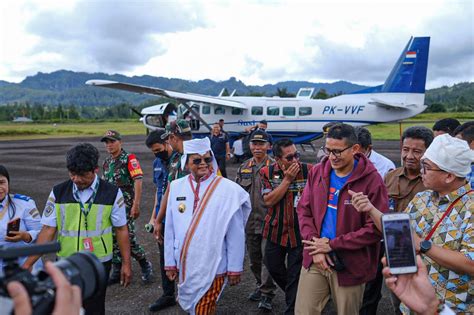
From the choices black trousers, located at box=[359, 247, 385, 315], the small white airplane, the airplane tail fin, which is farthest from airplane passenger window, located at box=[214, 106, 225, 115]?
black trousers, located at box=[359, 247, 385, 315]

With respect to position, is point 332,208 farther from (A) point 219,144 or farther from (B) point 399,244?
(A) point 219,144

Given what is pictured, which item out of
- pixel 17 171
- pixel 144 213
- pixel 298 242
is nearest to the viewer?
pixel 298 242

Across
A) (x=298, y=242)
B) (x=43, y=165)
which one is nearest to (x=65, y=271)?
(x=298, y=242)

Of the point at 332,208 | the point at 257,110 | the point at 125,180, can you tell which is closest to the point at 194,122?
the point at 257,110

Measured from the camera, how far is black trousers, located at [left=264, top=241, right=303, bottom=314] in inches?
148

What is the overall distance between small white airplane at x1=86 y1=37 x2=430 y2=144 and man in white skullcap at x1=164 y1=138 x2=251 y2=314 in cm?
1399

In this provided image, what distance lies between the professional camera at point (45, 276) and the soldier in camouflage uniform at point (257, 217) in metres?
2.95

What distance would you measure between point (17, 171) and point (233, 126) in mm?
9363

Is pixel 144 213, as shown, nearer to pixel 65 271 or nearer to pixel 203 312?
pixel 203 312

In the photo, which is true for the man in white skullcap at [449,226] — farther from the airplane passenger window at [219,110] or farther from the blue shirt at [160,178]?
the airplane passenger window at [219,110]

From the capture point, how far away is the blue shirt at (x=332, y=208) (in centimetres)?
287

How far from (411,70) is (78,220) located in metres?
17.1

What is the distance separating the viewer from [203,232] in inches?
116

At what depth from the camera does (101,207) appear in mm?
3021
